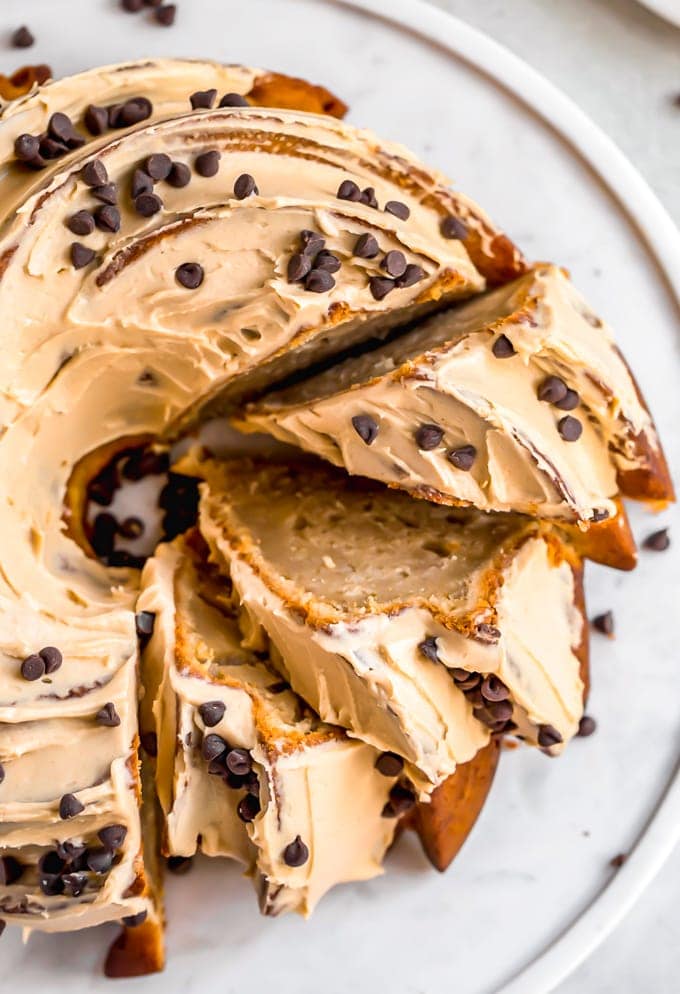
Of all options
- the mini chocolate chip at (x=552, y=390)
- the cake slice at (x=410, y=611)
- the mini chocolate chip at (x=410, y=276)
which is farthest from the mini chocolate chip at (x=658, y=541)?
the mini chocolate chip at (x=410, y=276)

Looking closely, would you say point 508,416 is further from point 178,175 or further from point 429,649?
point 178,175

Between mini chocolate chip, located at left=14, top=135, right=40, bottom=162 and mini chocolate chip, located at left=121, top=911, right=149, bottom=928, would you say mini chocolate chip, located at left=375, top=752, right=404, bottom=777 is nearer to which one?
mini chocolate chip, located at left=121, top=911, right=149, bottom=928

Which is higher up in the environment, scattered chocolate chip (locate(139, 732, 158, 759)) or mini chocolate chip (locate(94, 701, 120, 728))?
mini chocolate chip (locate(94, 701, 120, 728))

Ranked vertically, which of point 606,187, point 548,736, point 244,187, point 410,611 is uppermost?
point 606,187

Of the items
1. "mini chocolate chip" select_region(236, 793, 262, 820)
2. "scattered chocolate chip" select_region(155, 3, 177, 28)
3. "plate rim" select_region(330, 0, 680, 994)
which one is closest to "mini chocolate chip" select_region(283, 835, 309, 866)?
"mini chocolate chip" select_region(236, 793, 262, 820)

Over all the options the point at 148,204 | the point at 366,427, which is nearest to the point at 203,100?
the point at 148,204

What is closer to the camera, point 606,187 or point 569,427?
point 569,427

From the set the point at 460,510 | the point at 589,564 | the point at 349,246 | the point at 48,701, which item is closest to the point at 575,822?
the point at 589,564
